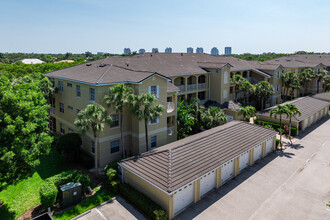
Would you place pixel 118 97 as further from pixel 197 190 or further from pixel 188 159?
pixel 197 190

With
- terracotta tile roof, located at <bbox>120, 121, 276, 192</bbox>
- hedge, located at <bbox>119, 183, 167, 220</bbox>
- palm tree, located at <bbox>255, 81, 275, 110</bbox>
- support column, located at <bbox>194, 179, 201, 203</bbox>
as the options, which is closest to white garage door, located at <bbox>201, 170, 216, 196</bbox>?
support column, located at <bbox>194, 179, 201, 203</bbox>

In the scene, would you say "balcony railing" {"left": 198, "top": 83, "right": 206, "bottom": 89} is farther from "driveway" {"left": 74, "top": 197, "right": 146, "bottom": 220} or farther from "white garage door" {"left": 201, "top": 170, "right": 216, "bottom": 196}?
"driveway" {"left": 74, "top": 197, "right": 146, "bottom": 220}

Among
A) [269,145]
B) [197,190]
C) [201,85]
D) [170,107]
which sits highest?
[201,85]

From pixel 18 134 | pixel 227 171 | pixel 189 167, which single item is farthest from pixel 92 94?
pixel 227 171

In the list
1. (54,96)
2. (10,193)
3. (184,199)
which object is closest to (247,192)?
(184,199)

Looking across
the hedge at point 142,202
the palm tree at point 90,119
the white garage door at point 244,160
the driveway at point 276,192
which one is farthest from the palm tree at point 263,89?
the hedge at point 142,202

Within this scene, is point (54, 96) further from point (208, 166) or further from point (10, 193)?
point (208, 166)

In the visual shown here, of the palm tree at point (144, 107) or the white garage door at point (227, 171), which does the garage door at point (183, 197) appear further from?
the palm tree at point (144, 107)
